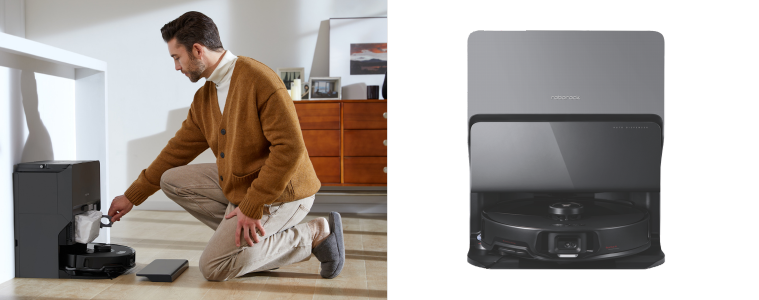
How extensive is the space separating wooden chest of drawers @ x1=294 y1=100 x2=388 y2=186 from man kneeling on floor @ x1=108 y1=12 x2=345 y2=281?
57.3 inches

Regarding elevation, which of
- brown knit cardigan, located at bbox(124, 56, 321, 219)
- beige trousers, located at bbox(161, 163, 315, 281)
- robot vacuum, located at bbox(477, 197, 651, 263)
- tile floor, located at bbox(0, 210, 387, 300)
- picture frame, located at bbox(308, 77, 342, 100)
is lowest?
tile floor, located at bbox(0, 210, 387, 300)

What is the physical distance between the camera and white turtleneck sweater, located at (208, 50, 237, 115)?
173 cm

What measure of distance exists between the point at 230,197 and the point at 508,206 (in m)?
1.00

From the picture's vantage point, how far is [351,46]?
3574 millimetres

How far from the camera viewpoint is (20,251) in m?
1.78

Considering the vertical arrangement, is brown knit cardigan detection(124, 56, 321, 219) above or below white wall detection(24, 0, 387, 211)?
below

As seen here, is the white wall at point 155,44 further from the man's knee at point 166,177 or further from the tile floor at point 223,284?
the man's knee at point 166,177

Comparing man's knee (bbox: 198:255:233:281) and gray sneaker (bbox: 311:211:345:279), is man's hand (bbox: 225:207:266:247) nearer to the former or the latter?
man's knee (bbox: 198:255:233:281)

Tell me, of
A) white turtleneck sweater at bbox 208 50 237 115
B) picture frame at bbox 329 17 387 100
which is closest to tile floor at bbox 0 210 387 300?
white turtleneck sweater at bbox 208 50 237 115

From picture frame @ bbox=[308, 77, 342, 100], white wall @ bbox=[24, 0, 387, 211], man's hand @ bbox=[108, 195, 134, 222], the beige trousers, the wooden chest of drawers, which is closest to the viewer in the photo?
the beige trousers

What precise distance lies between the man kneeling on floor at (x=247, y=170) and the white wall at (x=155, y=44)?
1803mm

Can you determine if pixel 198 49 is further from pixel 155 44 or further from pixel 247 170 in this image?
pixel 155 44

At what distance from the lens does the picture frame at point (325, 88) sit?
347 centimetres

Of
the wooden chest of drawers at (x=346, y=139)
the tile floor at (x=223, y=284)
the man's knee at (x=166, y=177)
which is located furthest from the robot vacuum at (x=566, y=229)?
the wooden chest of drawers at (x=346, y=139)
